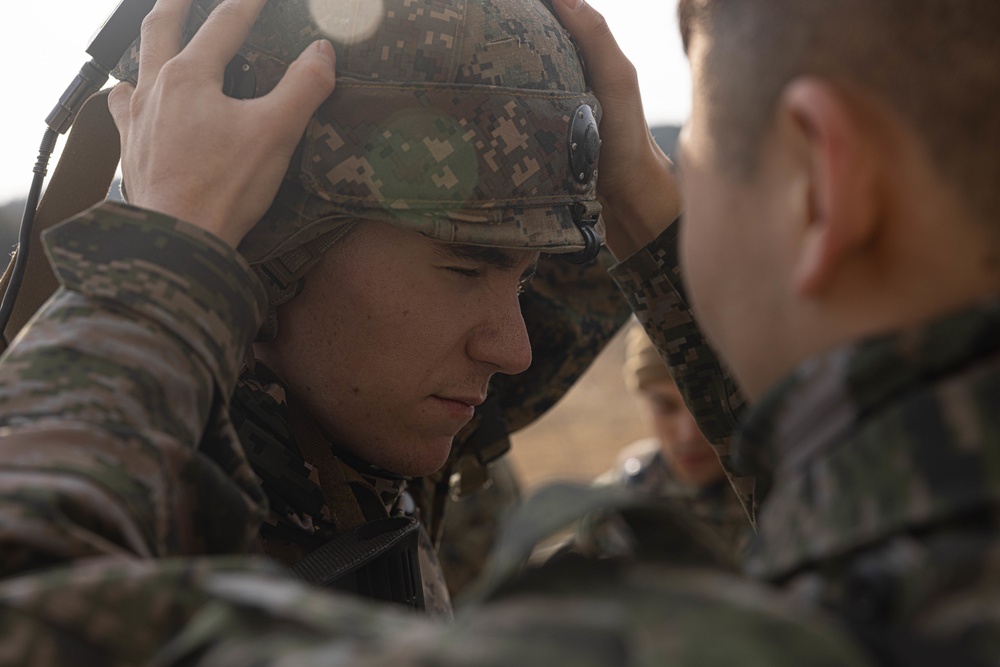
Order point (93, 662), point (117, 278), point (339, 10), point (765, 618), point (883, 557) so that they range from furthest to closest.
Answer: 1. point (339, 10)
2. point (117, 278)
3. point (93, 662)
4. point (883, 557)
5. point (765, 618)

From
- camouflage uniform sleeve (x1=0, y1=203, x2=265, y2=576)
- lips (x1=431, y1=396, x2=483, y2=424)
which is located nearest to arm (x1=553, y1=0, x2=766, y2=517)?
lips (x1=431, y1=396, x2=483, y2=424)

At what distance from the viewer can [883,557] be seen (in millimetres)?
1113

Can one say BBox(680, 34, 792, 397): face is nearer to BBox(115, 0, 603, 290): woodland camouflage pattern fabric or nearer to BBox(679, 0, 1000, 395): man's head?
BBox(679, 0, 1000, 395): man's head

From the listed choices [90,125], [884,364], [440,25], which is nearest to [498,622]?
[884,364]

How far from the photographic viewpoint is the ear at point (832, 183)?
1229 mm

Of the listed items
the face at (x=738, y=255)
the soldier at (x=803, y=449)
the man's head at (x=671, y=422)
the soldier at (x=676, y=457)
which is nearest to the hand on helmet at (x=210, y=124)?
the soldier at (x=803, y=449)

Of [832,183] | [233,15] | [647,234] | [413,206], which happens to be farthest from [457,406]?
[832,183]

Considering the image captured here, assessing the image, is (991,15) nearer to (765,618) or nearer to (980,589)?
(980,589)

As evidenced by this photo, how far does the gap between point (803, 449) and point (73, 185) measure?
235 centimetres

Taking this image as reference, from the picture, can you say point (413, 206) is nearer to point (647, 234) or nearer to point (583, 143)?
point (583, 143)

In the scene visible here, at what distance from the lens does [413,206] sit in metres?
2.64

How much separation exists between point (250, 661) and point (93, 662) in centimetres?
33

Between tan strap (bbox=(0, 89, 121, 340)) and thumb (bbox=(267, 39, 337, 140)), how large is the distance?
2.47ft

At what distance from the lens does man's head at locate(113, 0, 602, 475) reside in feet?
8.70
